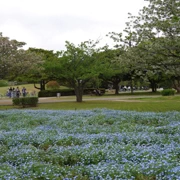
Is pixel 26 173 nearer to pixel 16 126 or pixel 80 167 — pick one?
pixel 80 167

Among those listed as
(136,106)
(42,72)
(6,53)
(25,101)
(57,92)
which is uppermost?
Result: (6,53)

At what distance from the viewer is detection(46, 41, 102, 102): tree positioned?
106ft

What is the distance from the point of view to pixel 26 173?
18.1 feet

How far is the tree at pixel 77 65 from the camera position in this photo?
3219 cm

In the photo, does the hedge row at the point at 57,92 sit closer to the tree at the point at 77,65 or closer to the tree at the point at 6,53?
the tree at the point at 77,65

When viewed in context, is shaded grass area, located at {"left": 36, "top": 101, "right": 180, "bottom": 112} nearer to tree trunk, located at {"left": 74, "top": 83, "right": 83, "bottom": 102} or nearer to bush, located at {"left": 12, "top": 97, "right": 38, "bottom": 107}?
bush, located at {"left": 12, "top": 97, "right": 38, "bottom": 107}

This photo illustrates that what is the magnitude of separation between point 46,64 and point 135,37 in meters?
16.8

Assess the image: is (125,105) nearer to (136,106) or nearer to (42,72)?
(136,106)

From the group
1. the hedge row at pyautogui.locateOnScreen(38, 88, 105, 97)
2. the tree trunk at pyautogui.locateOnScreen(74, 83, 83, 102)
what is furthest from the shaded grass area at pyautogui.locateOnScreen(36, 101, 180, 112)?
the hedge row at pyautogui.locateOnScreen(38, 88, 105, 97)

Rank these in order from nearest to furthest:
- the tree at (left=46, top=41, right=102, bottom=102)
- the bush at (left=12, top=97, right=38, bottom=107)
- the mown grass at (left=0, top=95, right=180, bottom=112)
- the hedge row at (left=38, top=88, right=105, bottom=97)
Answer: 1. the mown grass at (left=0, top=95, right=180, bottom=112)
2. the bush at (left=12, top=97, right=38, bottom=107)
3. the tree at (left=46, top=41, right=102, bottom=102)
4. the hedge row at (left=38, top=88, right=105, bottom=97)

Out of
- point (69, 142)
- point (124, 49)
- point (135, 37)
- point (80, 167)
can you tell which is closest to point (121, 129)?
point (69, 142)

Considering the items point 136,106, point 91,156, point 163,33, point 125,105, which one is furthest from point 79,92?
point 91,156

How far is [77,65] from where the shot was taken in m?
32.9

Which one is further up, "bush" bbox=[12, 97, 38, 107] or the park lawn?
"bush" bbox=[12, 97, 38, 107]
